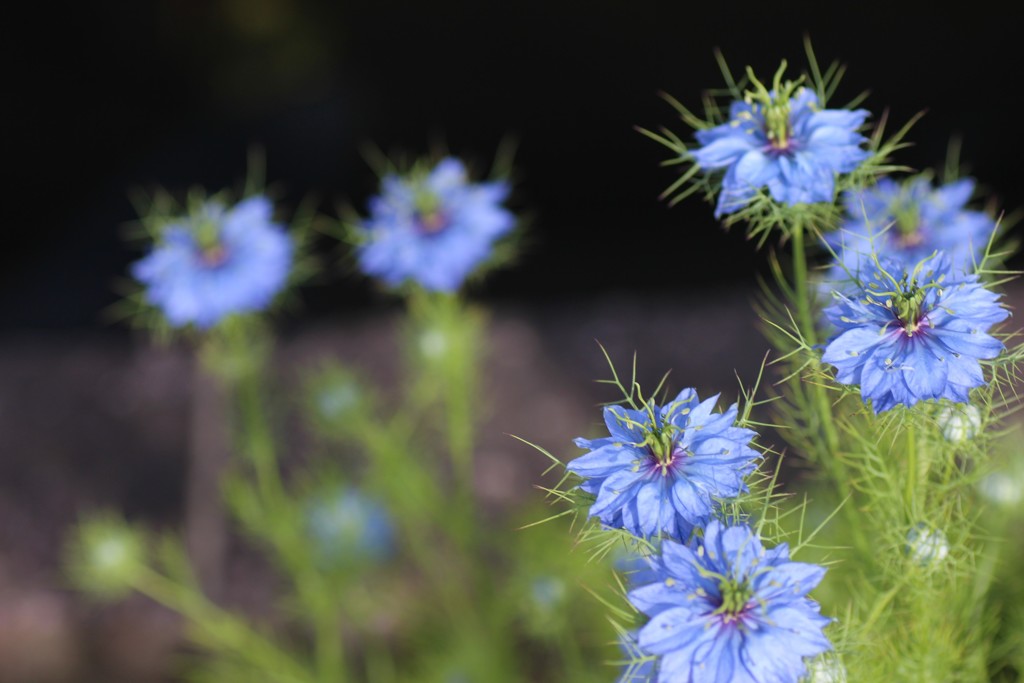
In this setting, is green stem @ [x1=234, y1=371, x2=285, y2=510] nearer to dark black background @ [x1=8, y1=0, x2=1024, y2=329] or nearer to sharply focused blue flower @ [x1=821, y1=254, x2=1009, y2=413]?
sharply focused blue flower @ [x1=821, y1=254, x2=1009, y2=413]

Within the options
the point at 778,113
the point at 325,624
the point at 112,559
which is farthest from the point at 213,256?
the point at 778,113

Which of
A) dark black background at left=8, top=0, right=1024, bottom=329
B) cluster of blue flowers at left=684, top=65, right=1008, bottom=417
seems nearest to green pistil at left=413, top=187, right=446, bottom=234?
cluster of blue flowers at left=684, top=65, right=1008, bottom=417

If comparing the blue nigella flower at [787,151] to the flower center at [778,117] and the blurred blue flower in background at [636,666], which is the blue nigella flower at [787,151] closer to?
the flower center at [778,117]

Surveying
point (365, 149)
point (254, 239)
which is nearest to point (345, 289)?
point (365, 149)

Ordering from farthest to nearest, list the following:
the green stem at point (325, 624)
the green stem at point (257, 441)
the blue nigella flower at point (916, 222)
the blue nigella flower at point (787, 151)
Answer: the green stem at point (325, 624), the green stem at point (257, 441), the blue nigella flower at point (916, 222), the blue nigella flower at point (787, 151)

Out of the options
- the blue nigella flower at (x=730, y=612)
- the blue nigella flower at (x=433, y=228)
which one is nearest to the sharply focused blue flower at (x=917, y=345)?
the blue nigella flower at (x=730, y=612)

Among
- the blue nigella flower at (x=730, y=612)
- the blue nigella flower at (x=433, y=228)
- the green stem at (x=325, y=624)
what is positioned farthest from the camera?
the green stem at (x=325, y=624)
